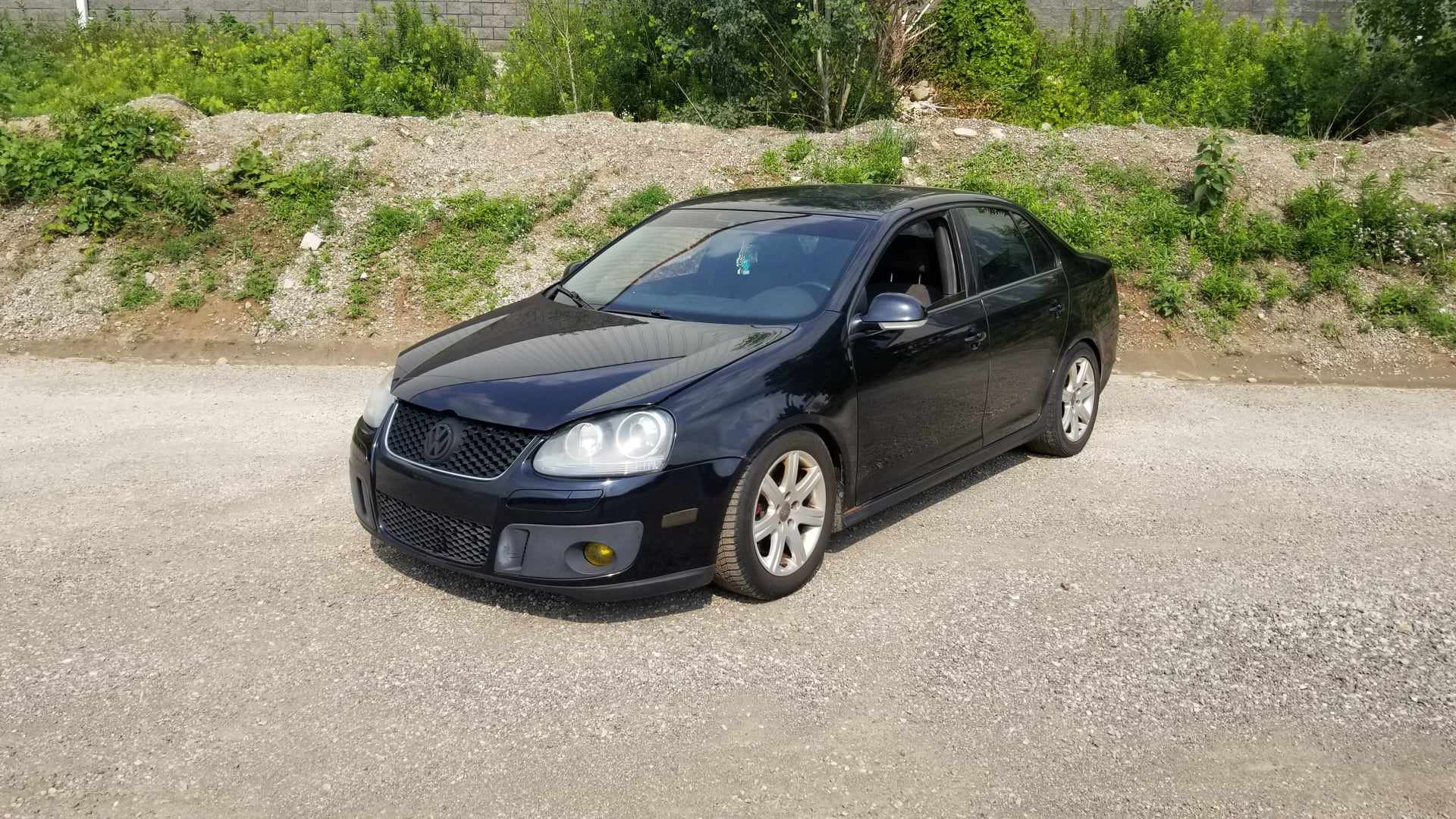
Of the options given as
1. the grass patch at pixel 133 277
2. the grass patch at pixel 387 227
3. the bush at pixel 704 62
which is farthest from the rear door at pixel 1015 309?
the grass patch at pixel 133 277

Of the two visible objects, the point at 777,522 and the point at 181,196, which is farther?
the point at 181,196

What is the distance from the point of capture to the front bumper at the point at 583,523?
13.6ft

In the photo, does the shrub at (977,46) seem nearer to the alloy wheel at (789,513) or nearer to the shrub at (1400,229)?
the shrub at (1400,229)

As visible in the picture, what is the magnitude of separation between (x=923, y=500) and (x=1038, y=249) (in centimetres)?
169

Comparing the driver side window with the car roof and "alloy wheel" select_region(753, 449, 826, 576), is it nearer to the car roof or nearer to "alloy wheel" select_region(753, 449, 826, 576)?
the car roof

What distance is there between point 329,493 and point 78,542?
1.18 metres

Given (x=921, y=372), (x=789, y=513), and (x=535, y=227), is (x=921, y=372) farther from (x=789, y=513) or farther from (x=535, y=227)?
(x=535, y=227)

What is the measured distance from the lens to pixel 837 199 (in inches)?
235

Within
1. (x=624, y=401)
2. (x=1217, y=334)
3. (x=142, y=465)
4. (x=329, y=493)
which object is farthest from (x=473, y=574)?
(x=1217, y=334)

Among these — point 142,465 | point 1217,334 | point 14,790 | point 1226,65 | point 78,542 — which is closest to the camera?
point 14,790

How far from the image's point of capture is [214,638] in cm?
429

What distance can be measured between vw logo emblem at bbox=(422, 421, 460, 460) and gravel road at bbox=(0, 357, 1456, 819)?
0.63 m

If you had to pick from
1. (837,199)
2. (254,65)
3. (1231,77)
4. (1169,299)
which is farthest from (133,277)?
(1231,77)

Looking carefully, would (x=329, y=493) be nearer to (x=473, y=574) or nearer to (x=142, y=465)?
(x=142, y=465)
